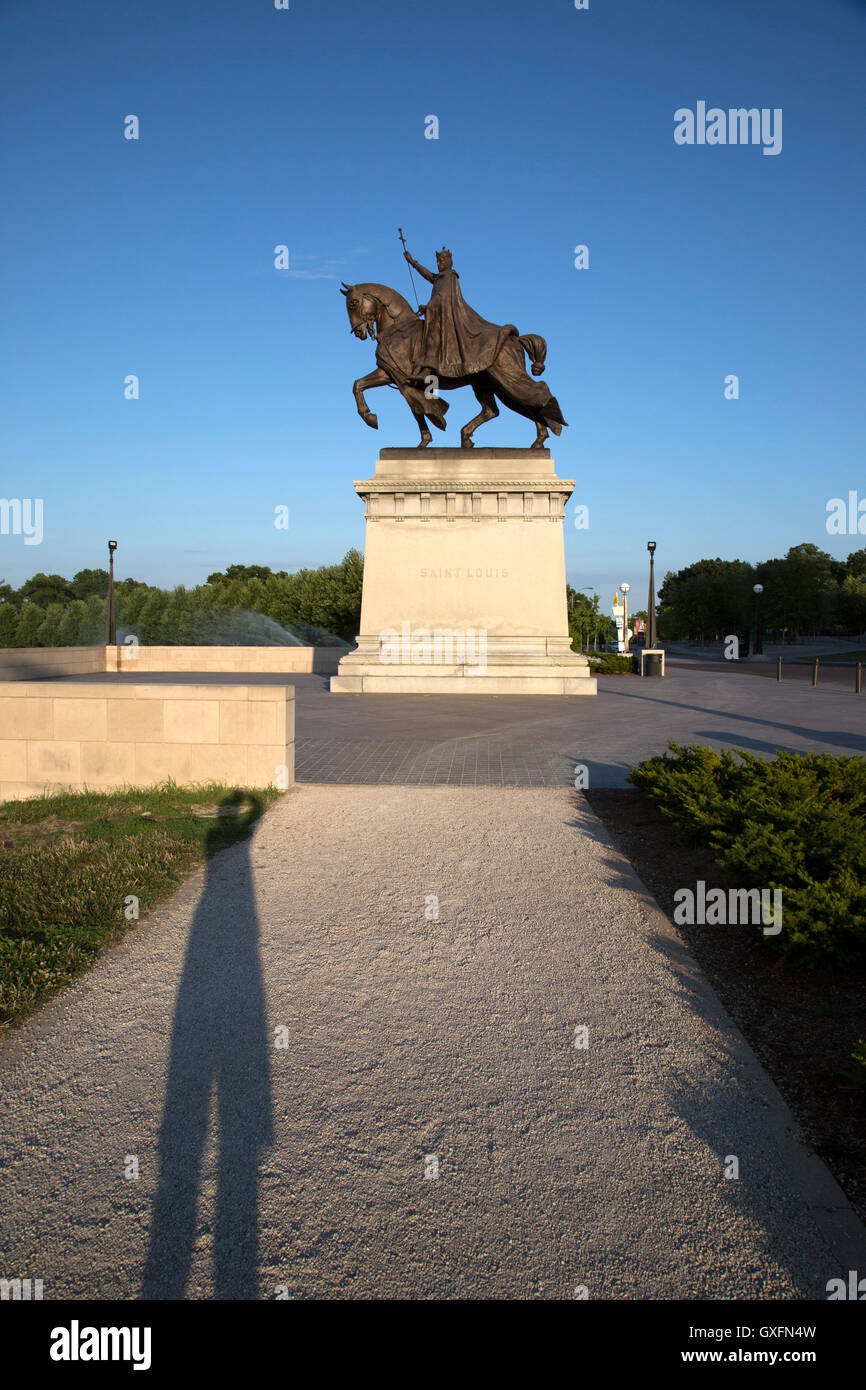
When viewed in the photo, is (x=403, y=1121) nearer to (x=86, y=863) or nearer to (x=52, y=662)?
(x=86, y=863)

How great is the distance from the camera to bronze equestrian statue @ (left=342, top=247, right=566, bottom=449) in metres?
21.3

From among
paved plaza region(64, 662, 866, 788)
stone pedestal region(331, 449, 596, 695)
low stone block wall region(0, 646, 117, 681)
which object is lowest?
paved plaza region(64, 662, 866, 788)

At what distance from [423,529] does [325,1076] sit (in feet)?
63.3

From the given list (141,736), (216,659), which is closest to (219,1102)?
(141,736)

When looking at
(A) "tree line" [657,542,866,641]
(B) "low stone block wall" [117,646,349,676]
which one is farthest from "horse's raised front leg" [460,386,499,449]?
(A) "tree line" [657,542,866,641]

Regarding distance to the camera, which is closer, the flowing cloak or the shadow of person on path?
the shadow of person on path

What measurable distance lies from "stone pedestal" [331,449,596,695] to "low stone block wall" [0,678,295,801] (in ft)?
38.1

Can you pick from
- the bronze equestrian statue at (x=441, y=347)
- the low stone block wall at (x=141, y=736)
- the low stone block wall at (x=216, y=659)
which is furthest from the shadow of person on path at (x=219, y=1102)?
the low stone block wall at (x=216, y=659)

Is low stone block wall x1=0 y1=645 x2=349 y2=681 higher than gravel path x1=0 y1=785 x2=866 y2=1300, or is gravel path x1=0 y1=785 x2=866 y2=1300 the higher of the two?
low stone block wall x1=0 y1=645 x2=349 y2=681

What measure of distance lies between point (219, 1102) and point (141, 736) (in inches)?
271

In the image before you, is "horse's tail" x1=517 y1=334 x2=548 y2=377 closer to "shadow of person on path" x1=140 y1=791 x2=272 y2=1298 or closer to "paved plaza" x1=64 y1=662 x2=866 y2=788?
"paved plaza" x1=64 y1=662 x2=866 y2=788

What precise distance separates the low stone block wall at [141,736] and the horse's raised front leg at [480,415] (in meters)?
15.0

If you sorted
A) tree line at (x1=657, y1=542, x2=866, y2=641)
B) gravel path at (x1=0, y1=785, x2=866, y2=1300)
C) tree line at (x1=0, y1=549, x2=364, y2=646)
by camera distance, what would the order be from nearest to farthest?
gravel path at (x1=0, y1=785, x2=866, y2=1300), tree line at (x1=0, y1=549, x2=364, y2=646), tree line at (x1=657, y1=542, x2=866, y2=641)

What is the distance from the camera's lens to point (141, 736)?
977 centimetres
